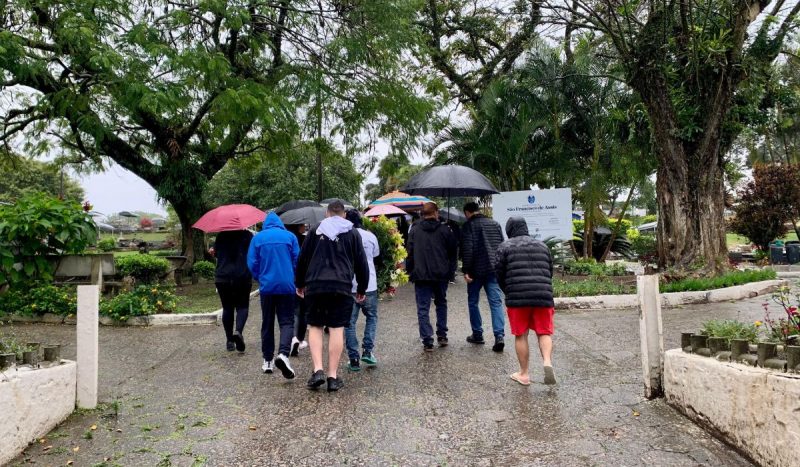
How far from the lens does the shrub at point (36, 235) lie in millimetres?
7922

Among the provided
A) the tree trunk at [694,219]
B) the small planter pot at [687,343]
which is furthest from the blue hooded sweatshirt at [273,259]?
the tree trunk at [694,219]

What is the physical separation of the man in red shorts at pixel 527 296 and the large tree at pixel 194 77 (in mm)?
6443

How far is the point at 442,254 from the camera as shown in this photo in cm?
664

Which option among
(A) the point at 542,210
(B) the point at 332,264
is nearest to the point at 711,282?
(A) the point at 542,210

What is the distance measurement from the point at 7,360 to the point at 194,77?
766cm

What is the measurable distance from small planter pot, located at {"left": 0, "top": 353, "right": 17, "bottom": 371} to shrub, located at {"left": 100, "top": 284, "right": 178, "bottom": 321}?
15.7 ft

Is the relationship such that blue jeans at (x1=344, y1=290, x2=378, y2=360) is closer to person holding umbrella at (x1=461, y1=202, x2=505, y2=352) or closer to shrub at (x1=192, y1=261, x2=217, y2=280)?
person holding umbrella at (x1=461, y1=202, x2=505, y2=352)

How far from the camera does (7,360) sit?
4055mm

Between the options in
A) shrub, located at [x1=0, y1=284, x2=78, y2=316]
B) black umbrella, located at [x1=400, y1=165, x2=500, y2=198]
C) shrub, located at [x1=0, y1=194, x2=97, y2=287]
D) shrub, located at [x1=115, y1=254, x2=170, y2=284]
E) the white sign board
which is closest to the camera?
black umbrella, located at [x1=400, y1=165, x2=500, y2=198]

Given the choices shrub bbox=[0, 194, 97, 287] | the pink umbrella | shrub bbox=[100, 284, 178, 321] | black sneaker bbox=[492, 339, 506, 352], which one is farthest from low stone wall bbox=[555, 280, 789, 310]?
shrub bbox=[0, 194, 97, 287]

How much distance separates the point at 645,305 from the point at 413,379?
219cm

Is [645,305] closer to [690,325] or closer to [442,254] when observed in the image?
[442,254]

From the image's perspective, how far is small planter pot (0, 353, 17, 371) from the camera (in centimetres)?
399

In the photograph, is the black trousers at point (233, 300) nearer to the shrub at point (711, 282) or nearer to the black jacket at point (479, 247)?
the black jacket at point (479, 247)
